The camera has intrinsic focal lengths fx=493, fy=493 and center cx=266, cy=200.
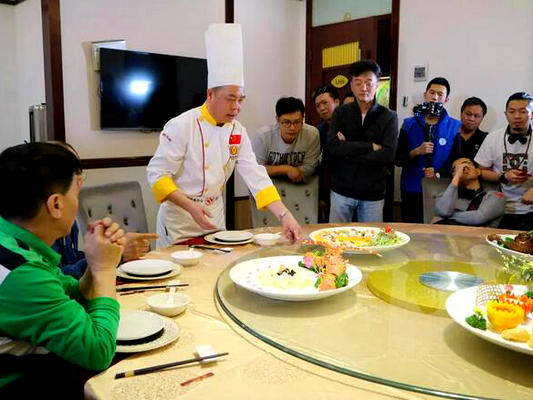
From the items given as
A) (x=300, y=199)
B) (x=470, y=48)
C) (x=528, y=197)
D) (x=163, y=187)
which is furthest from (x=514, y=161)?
(x=163, y=187)

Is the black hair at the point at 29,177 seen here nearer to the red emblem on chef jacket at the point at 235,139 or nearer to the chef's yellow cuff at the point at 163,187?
the chef's yellow cuff at the point at 163,187

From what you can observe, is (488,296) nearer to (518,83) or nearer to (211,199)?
(211,199)

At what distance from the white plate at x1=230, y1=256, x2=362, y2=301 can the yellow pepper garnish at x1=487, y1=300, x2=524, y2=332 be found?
0.36 m

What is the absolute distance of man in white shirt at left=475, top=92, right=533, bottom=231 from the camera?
3.16 meters

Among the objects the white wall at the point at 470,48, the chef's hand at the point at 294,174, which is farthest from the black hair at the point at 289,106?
the white wall at the point at 470,48

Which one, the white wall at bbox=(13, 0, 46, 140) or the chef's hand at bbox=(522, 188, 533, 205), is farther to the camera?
the white wall at bbox=(13, 0, 46, 140)

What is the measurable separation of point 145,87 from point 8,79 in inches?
108

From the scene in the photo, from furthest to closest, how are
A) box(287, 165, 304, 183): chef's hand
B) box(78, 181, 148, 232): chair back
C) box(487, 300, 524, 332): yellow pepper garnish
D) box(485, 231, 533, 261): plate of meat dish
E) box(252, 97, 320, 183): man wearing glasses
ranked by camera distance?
box(252, 97, 320, 183): man wearing glasses
box(287, 165, 304, 183): chef's hand
box(78, 181, 148, 232): chair back
box(485, 231, 533, 261): plate of meat dish
box(487, 300, 524, 332): yellow pepper garnish

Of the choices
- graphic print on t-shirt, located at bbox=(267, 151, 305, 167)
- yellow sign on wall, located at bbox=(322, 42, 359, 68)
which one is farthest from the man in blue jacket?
yellow sign on wall, located at bbox=(322, 42, 359, 68)

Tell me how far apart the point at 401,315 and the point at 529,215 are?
7.56 ft

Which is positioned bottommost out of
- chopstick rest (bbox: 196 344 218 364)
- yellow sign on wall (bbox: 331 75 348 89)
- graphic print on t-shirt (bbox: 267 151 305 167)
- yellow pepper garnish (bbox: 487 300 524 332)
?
chopstick rest (bbox: 196 344 218 364)

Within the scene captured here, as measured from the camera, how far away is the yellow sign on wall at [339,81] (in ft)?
16.3

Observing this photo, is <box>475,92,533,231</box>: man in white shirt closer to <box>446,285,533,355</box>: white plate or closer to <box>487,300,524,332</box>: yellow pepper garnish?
<box>446,285,533,355</box>: white plate

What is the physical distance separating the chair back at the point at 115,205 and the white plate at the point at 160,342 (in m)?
1.48
